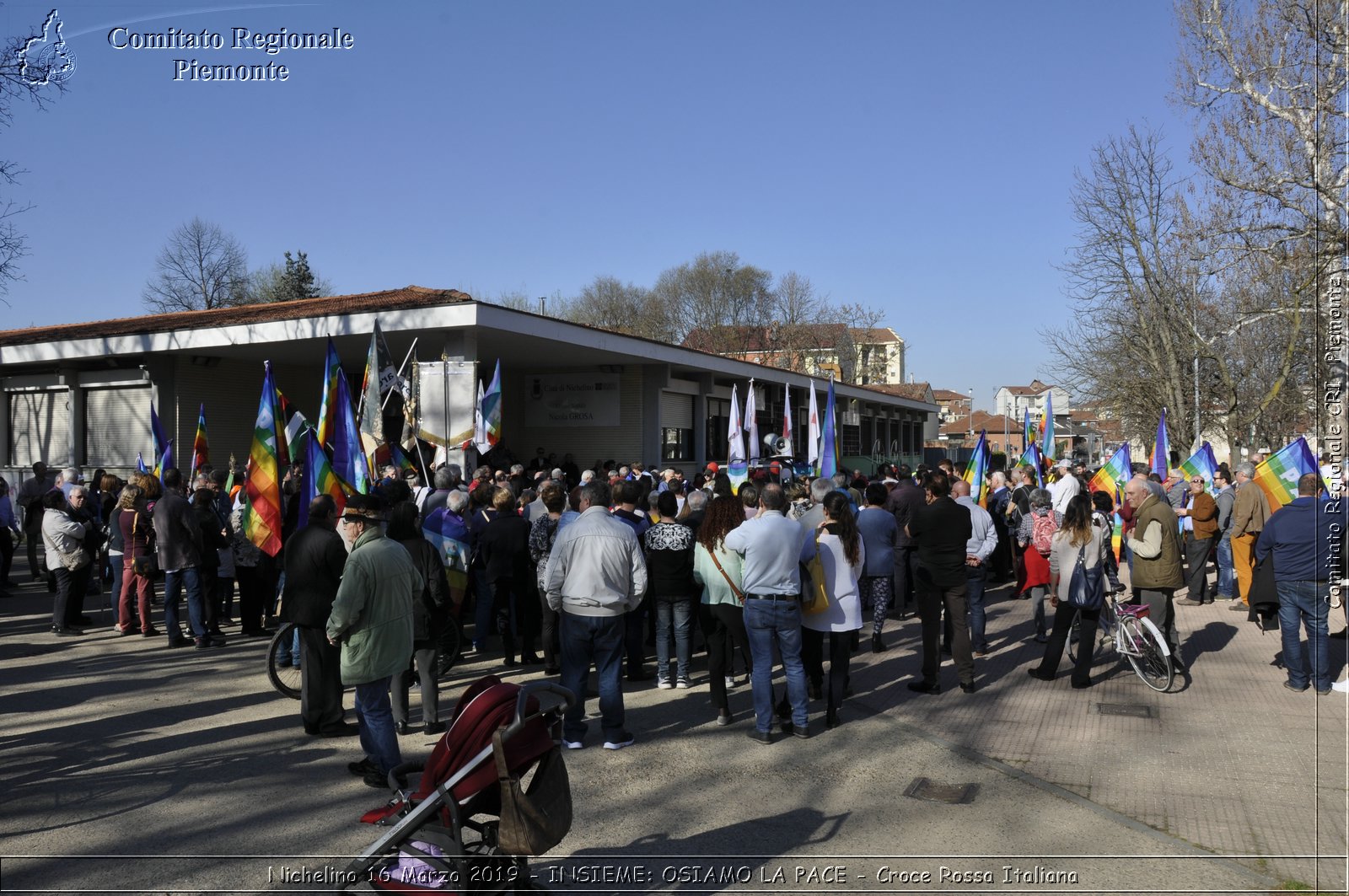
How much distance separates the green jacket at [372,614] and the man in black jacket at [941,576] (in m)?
4.71

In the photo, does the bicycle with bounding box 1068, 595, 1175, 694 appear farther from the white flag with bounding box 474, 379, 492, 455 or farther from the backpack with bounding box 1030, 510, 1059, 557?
the white flag with bounding box 474, 379, 492, 455

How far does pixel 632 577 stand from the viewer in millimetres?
6723

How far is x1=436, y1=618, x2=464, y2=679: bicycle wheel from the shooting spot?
786 centimetres

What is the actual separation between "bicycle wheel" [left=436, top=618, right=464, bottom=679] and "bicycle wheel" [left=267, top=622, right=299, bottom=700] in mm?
1245

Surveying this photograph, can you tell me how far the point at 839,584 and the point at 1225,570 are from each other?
9784 mm

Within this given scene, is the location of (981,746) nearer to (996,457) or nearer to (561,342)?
(561,342)

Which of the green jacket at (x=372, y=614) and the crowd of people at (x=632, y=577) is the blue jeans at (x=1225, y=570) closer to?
the crowd of people at (x=632, y=577)

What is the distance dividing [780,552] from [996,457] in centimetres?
2875

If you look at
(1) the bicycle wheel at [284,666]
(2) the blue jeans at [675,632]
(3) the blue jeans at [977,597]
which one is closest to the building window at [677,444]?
(3) the blue jeans at [977,597]

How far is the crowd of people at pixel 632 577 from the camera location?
260 inches

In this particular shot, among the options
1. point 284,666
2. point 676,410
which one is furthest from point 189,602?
point 676,410

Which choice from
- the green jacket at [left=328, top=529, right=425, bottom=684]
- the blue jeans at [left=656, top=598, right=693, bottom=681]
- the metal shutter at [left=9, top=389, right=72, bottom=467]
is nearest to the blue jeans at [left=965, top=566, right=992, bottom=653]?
the blue jeans at [left=656, top=598, right=693, bottom=681]

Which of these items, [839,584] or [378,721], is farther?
[839,584]

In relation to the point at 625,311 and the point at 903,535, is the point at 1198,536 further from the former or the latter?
the point at 625,311
